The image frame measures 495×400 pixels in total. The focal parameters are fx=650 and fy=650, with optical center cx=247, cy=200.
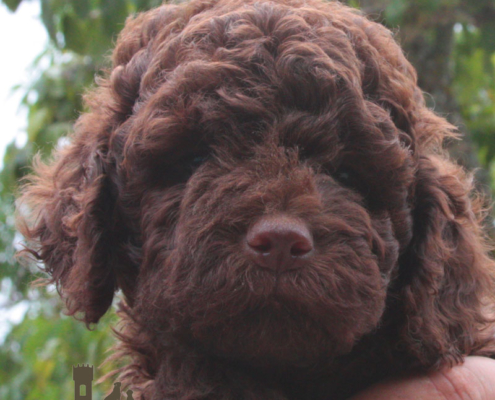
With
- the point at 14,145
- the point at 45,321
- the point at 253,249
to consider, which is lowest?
the point at 45,321

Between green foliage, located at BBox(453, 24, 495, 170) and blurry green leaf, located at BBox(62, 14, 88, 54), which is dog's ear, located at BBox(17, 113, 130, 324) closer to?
blurry green leaf, located at BBox(62, 14, 88, 54)

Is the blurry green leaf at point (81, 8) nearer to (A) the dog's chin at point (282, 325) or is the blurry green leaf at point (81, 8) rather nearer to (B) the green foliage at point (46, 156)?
(B) the green foliage at point (46, 156)

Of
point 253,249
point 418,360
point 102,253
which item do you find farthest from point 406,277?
point 102,253

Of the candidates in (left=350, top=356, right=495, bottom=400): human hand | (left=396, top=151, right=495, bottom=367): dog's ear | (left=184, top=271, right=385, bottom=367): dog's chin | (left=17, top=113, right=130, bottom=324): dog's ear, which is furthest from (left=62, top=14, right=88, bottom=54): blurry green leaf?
(left=350, top=356, right=495, bottom=400): human hand

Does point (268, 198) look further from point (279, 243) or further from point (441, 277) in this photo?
point (441, 277)

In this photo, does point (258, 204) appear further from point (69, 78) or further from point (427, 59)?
point (69, 78)
